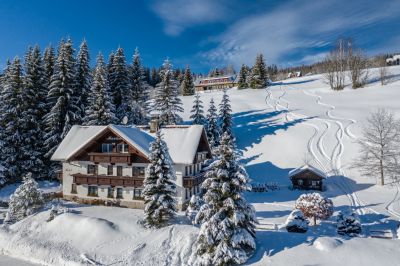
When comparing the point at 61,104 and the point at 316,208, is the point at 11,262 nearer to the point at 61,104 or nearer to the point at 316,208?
the point at 316,208

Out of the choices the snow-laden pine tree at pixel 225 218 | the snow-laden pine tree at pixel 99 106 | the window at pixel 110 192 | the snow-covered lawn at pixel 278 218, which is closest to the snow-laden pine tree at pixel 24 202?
the snow-covered lawn at pixel 278 218

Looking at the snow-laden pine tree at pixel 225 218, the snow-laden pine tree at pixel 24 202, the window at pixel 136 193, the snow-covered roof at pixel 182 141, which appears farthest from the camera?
the window at pixel 136 193

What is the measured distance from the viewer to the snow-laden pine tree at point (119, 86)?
48.7m

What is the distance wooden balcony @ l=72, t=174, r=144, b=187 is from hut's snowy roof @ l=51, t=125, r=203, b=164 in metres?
2.60

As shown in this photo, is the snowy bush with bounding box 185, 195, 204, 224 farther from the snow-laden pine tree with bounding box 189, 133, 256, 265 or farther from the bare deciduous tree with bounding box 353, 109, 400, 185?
the bare deciduous tree with bounding box 353, 109, 400, 185

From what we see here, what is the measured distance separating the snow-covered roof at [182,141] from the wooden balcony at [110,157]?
430 centimetres

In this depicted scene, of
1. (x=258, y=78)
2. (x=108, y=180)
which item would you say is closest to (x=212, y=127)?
(x=108, y=180)

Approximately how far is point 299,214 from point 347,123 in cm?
3925

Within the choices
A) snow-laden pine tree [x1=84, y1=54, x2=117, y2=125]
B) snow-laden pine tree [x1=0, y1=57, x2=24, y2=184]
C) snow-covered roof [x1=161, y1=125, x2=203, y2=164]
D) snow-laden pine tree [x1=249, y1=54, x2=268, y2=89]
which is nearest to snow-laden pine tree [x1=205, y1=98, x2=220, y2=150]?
snow-laden pine tree [x1=84, y1=54, x2=117, y2=125]

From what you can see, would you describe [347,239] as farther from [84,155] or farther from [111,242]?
[84,155]

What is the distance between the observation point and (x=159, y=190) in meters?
23.2

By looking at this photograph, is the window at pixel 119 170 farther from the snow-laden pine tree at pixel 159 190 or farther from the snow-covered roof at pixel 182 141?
the snow-laden pine tree at pixel 159 190

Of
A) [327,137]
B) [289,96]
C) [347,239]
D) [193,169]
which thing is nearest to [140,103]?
[193,169]

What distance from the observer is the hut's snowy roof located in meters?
31.0
